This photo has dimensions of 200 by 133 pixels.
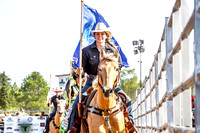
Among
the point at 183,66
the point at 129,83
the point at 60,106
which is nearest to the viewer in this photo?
the point at 183,66

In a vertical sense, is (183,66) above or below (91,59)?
below

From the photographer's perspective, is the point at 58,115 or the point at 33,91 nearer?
the point at 58,115

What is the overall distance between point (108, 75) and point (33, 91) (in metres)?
111

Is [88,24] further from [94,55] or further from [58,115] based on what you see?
[58,115]

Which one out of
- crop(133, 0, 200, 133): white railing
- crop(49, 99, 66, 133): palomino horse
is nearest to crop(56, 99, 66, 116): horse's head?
crop(49, 99, 66, 133): palomino horse

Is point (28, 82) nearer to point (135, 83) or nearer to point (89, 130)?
point (135, 83)

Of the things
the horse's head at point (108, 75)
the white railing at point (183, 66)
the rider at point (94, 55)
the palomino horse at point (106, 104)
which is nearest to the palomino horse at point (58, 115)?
the rider at point (94, 55)

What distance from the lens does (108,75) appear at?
22.5 feet

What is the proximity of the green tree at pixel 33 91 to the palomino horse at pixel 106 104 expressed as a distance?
354ft

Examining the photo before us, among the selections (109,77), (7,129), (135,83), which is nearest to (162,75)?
(109,77)

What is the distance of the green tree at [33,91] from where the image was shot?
116 m

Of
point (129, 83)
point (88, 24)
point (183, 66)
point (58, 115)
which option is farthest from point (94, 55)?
point (129, 83)

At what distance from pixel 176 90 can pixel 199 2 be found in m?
1.95

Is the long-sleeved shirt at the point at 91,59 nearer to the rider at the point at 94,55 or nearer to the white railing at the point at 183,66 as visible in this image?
the rider at the point at 94,55
